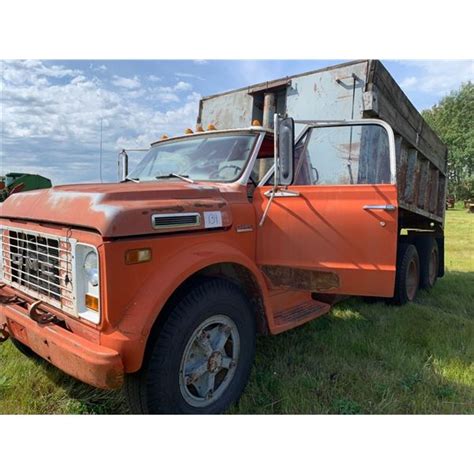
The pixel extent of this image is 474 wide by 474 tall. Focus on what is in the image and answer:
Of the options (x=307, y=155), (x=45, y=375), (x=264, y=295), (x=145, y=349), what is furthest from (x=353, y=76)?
(x=45, y=375)

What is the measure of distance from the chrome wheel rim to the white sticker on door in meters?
0.64

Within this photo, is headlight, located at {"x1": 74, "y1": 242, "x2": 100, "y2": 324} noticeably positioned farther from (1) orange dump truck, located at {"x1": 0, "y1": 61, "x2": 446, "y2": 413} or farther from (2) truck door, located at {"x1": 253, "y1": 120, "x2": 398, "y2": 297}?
(2) truck door, located at {"x1": 253, "y1": 120, "x2": 398, "y2": 297}

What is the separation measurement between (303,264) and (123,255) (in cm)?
151

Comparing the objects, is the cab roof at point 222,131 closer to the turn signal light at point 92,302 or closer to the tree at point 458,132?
the turn signal light at point 92,302

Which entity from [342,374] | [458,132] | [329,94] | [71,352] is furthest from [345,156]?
[458,132]

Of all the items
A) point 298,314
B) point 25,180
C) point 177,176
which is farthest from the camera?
point 25,180

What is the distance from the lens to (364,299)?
548 centimetres

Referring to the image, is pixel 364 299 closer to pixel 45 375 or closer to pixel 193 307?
pixel 193 307

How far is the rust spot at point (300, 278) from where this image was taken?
3.02m

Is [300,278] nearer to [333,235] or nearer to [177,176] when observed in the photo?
[333,235]

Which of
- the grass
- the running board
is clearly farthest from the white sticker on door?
the grass

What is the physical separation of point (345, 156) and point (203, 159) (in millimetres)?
1684

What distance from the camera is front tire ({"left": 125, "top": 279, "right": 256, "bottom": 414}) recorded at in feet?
7.32

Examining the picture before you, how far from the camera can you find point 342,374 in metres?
3.16
